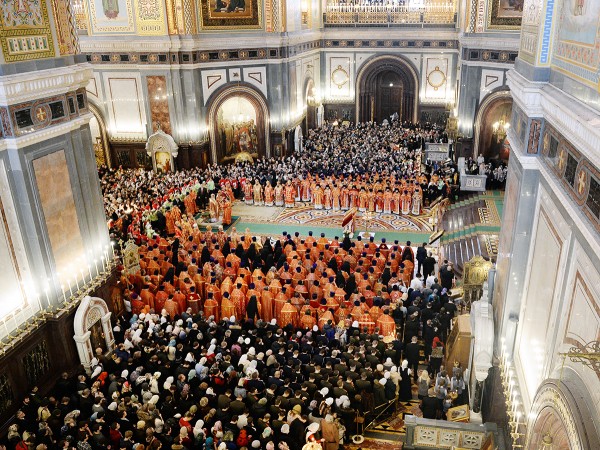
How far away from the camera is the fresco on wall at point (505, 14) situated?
21.7m

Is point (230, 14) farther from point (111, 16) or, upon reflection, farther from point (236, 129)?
point (236, 129)

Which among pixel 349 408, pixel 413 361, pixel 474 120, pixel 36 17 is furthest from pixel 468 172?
pixel 36 17

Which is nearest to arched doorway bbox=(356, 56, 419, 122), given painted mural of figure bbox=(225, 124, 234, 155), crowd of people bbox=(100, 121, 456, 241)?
→ crowd of people bbox=(100, 121, 456, 241)

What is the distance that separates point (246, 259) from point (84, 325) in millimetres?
5107

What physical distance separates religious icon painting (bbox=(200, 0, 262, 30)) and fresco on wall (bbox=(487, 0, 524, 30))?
10.3 metres

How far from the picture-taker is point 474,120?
24.3 m

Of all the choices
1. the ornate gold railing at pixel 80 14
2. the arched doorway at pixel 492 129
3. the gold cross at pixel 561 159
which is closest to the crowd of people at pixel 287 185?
the arched doorway at pixel 492 129

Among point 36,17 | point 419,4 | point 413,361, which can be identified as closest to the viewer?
point 36,17

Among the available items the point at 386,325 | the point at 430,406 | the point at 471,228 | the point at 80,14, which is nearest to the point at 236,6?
the point at 80,14

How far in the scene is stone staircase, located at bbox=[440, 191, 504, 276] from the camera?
667 inches

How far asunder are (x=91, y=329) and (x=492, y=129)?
19.3 m

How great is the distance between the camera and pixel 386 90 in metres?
34.6

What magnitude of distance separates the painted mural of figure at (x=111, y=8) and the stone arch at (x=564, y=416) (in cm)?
2273

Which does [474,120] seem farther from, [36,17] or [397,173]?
[36,17]
